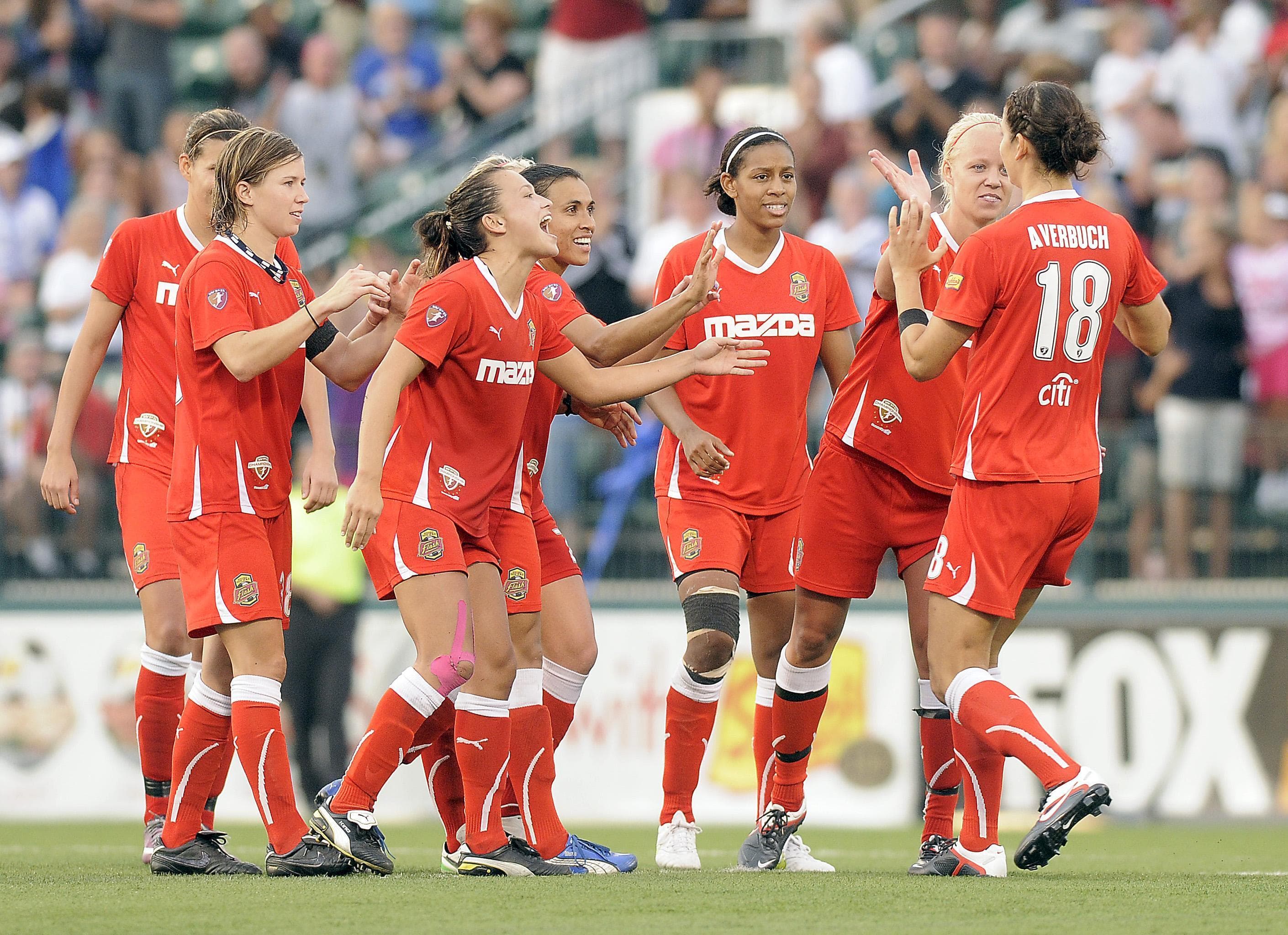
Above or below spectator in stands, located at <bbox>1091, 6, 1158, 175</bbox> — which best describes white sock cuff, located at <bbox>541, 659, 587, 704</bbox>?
below

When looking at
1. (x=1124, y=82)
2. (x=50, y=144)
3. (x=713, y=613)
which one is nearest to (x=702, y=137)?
(x=1124, y=82)

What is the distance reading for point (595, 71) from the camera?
601 inches

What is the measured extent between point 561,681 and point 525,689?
38 centimetres

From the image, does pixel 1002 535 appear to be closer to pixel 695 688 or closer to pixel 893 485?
pixel 893 485

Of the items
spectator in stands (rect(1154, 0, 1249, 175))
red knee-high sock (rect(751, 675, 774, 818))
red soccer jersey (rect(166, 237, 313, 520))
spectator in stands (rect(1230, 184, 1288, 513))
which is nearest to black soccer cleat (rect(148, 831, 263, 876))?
red soccer jersey (rect(166, 237, 313, 520))

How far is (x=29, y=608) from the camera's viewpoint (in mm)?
11344

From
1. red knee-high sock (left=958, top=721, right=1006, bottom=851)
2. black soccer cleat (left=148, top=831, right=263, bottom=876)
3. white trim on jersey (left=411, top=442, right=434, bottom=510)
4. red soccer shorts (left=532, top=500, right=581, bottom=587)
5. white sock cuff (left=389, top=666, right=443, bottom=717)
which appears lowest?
black soccer cleat (left=148, top=831, right=263, bottom=876)

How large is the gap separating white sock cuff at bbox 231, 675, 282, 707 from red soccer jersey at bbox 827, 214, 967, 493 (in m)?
2.16

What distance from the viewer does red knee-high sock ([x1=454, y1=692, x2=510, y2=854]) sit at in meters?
5.93

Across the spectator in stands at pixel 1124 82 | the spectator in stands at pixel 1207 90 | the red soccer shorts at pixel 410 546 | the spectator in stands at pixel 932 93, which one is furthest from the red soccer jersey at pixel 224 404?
the spectator in stands at pixel 1207 90

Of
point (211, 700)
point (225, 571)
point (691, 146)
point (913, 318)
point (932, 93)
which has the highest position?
point (932, 93)

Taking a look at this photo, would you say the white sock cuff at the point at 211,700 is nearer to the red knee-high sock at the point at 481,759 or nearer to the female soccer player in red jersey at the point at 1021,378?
the red knee-high sock at the point at 481,759

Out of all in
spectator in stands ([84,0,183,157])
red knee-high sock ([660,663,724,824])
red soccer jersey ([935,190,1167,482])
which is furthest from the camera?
spectator in stands ([84,0,183,157])

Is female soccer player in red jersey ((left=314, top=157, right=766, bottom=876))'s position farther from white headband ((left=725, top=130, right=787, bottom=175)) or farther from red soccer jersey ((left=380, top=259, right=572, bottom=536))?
white headband ((left=725, top=130, right=787, bottom=175))
